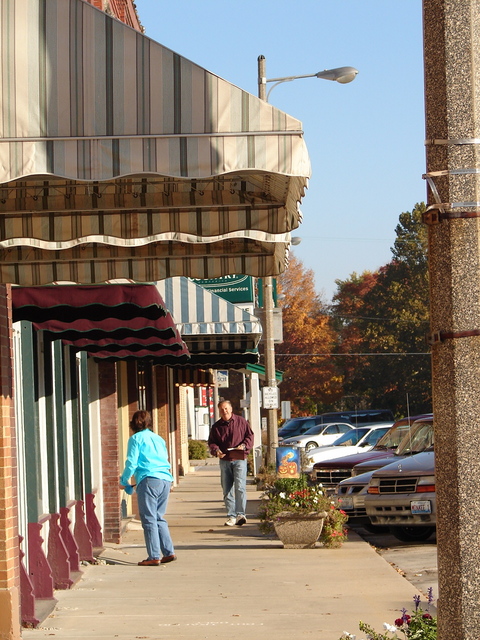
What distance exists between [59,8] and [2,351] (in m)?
3.20

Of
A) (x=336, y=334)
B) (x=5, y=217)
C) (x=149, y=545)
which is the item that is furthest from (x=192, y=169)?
(x=336, y=334)

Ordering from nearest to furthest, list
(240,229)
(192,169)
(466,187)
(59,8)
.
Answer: (466,187), (192,169), (59,8), (240,229)

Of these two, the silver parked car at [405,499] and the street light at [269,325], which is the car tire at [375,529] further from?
the street light at [269,325]

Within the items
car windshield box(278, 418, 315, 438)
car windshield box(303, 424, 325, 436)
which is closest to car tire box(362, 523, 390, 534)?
car windshield box(303, 424, 325, 436)

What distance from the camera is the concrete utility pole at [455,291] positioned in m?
3.83

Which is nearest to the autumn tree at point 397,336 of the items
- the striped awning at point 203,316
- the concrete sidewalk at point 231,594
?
the striped awning at point 203,316

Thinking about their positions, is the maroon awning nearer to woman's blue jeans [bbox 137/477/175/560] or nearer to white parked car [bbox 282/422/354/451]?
woman's blue jeans [bbox 137/477/175/560]

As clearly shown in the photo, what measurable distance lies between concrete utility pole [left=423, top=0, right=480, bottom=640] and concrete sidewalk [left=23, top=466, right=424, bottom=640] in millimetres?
4336

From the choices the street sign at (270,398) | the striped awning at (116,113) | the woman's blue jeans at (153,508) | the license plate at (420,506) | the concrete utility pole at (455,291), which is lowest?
the license plate at (420,506)

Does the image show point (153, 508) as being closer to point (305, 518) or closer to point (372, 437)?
point (305, 518)

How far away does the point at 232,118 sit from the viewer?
4.86 metres

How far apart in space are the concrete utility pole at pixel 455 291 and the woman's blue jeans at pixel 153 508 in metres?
7.84

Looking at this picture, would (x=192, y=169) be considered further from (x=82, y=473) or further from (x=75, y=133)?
(x=82, y=473)

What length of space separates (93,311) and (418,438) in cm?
812
